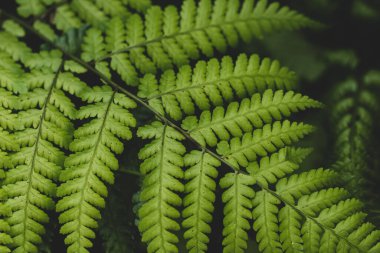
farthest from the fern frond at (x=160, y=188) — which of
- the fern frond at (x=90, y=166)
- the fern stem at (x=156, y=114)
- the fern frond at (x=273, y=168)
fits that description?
the fern frond at (x=273, y=168)

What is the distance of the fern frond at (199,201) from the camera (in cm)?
148

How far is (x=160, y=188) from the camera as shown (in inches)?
60.1

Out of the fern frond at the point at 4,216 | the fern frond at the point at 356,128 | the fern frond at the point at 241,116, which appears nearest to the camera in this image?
the fern frond at the point at 4,216

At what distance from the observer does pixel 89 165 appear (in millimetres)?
1546

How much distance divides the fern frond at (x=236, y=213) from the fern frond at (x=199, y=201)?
0.07 m

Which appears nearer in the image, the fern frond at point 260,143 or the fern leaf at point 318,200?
the fern leaf at point 318,200

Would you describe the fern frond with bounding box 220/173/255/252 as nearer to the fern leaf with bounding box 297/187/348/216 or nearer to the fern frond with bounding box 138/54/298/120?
the fern leaf with bounding box 297/187/348/216

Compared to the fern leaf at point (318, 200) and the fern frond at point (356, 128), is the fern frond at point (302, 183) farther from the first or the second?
the fern frond at point (356, 128)

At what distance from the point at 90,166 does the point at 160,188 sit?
0.31 meters

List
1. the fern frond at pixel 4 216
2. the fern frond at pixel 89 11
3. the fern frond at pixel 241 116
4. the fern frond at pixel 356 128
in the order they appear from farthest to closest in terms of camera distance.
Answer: the fern frond at pixel 89 11 < the fern frond at pixel 356 128 < the fern frond at pixel 241 116 < the fern frond at pixel 4 216

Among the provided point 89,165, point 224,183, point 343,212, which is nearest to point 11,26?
point 89,165

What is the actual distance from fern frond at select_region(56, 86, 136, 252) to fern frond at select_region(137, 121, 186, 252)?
13cm

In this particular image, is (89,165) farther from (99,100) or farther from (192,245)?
(192,245)

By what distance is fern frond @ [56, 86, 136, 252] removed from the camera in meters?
1.48
